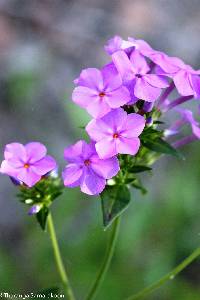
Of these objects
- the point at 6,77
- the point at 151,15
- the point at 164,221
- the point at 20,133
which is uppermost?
the point at 151,15

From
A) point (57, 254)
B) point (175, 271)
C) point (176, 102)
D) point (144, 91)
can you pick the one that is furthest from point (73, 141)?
point (144, 91)

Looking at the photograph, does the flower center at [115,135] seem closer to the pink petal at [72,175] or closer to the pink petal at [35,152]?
the pink petal at [72,175]


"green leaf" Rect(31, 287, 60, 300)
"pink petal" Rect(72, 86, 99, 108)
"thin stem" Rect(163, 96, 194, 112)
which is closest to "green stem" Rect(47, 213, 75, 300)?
"green leaf" Rect(31, 287, 60, 300)

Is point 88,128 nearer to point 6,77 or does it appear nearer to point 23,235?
point 23,235

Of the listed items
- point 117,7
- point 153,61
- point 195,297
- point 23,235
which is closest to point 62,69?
point 117,7

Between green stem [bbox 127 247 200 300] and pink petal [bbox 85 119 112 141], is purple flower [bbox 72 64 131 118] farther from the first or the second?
green stem [bbox 127 247 200 300]

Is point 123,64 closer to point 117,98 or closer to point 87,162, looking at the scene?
point 117,98
